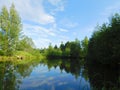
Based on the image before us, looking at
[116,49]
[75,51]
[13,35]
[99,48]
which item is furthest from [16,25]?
[75,51]

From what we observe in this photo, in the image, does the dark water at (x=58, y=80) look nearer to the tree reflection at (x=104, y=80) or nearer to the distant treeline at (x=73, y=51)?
the tree reflection at (x=104, y=80)

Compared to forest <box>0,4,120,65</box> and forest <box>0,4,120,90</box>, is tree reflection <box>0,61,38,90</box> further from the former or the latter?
forest <box>0,4,120,65</box>

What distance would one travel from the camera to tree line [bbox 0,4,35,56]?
5028 centimetres

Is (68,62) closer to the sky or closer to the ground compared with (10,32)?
closer to the ground

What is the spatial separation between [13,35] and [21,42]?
3.68 metres

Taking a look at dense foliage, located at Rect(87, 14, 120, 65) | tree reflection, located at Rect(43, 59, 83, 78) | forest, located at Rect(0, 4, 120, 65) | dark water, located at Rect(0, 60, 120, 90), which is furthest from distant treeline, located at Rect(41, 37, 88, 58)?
dark water, located at Rect(0, 60, 120, 90)

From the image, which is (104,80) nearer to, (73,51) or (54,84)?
(54,84)

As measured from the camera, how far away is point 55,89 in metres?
14.6

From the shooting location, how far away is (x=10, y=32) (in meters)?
50.9

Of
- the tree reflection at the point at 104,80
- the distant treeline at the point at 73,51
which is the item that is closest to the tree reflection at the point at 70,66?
the tree reflection at the point at 104,80

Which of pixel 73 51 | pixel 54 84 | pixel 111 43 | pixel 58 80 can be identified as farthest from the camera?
pixel 73 51

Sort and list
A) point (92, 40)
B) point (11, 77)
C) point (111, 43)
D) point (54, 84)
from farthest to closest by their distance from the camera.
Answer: point (92, 40)
point (111, 43)
point (11, 77)
point (54, 84)

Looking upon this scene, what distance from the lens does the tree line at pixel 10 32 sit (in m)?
50.3

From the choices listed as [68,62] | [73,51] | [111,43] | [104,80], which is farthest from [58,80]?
[73,51]
